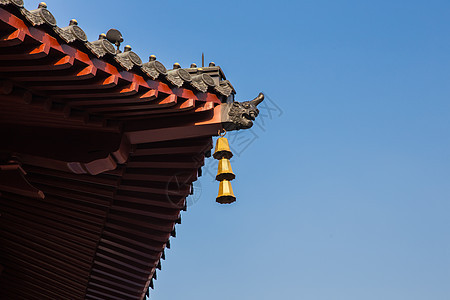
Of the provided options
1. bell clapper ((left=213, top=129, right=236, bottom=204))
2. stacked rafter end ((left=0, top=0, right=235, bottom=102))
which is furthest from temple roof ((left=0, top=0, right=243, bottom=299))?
bell clapper ((left=213, top=129, right=236, bottom=204))

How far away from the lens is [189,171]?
625 cm

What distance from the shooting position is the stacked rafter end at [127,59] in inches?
169

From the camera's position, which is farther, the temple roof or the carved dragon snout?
the carved dragon snout

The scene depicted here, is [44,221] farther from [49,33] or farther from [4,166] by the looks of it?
[49,33]

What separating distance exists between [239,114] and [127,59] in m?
1.09

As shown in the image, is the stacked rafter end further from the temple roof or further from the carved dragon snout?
the carved dragon snout

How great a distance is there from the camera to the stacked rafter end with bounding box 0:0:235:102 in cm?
430

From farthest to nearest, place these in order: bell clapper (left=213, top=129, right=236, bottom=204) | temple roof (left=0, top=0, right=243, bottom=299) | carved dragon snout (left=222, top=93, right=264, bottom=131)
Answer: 1. bell clapper (left=213, top=129, right=236, bottom=204)
2. carved dragon snout (left=222, top=93, right=264, bottom=131)
3. temple roof (left=0, top=0, right=243, bottom=299)

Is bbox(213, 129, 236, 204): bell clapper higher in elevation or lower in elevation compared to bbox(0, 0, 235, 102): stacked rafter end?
lower

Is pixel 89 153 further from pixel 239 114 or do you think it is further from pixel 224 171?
pixel 239 114

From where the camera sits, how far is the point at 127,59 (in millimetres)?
4902

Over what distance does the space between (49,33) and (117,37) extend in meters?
0.87

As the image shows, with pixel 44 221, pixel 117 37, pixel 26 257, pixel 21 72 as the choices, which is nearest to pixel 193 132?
pixel 117 37

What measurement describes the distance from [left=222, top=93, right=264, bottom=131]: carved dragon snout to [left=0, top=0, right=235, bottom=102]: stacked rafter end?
0.14 metres
